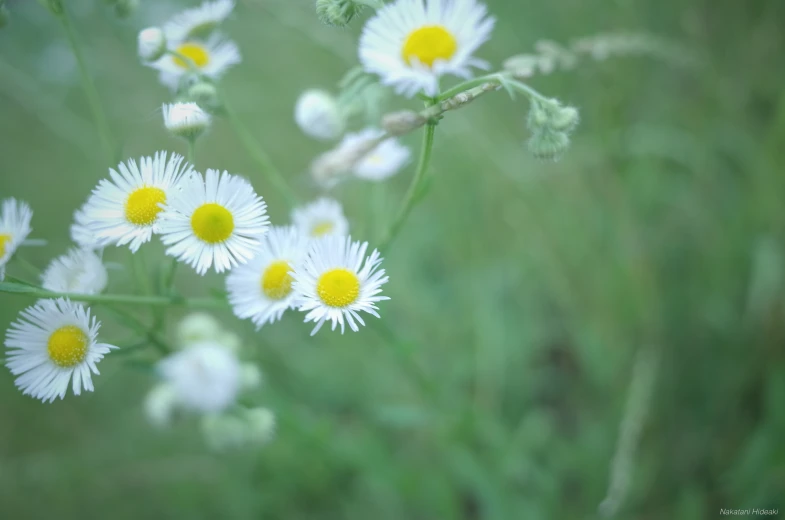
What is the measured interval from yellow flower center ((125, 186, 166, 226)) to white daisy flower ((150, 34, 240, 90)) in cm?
24

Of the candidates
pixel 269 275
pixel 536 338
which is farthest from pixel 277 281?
pixel 536 338

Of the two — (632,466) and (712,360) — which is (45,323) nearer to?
(632,466)

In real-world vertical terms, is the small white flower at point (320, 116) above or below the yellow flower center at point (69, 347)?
above

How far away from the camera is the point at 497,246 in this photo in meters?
1.87

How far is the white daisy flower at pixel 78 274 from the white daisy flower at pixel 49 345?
2.3 inches

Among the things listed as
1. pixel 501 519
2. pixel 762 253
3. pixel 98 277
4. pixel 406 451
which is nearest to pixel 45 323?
pixel 98 277

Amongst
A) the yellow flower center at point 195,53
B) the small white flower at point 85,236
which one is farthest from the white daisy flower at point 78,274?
the yellow flower center at point 195,53

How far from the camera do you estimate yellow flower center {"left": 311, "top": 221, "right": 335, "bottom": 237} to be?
993 mm

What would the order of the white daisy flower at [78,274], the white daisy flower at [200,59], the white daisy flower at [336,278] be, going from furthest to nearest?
1. the white daisy flower at [200,59]
2. the white daisy flower at [78,274]
3. the white daisy flower at [336,278]

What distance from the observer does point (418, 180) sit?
2.62 feet

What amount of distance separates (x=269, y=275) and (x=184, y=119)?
0.22m

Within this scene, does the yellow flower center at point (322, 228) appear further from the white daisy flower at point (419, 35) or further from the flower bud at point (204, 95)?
the white daisy flower at point (419, 35)

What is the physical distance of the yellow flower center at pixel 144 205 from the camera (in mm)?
733

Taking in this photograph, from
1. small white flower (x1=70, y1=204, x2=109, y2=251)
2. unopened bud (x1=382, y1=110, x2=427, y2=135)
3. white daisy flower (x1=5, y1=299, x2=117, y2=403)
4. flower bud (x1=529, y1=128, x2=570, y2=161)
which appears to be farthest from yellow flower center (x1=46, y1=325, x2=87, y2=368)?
flower bud (x1=529, y1=128, x2=570, y2=161)
